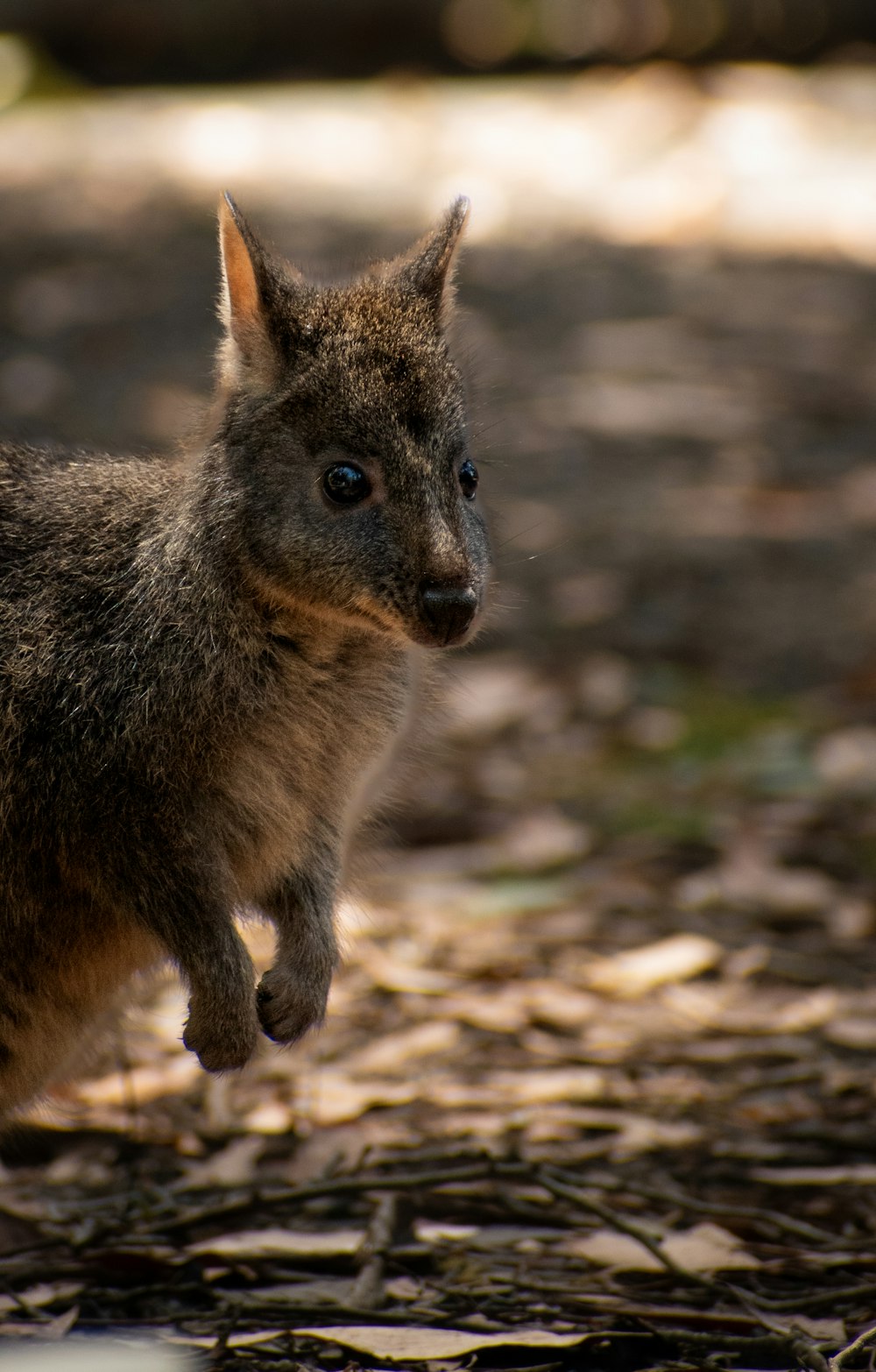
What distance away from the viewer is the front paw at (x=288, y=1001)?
11.1 feet

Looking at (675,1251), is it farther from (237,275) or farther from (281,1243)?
(237,275)

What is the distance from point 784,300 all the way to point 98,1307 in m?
9.30

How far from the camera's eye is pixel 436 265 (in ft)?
11.7

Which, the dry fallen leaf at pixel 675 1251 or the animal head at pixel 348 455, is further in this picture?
the dry fallen leaf at pixel 675 1251

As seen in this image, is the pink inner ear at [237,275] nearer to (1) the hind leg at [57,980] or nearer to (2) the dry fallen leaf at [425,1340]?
(1) the hind leg at [57,980]

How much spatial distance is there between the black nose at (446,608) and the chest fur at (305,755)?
313 mm

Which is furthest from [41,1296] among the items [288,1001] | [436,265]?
[436,265]

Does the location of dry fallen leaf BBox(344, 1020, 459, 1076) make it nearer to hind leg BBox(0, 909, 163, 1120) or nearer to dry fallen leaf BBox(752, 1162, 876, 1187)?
dry fallen leaf BBox(752, 1162, 876, 1187)

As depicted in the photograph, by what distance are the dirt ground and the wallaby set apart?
0.50 meters

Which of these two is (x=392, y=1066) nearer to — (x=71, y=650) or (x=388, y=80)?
(x=71, y=650)

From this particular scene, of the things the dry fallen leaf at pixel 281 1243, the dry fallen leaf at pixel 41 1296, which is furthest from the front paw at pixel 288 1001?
the dry fallen leaf at pixel 41 1296

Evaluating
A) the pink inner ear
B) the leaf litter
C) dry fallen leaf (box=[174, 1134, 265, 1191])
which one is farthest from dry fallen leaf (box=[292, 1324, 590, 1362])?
the pink inner ear

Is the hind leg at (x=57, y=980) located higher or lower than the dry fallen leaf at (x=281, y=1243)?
higher

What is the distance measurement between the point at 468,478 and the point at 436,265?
485 mm
